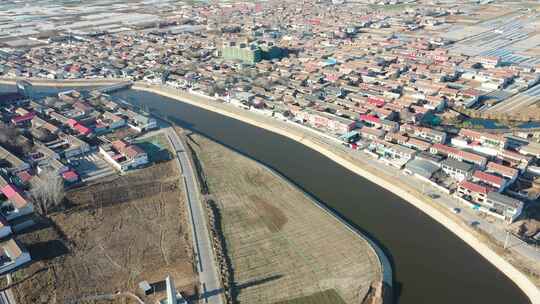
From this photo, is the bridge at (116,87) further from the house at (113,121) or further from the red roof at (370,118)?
the red roof at (370,118)

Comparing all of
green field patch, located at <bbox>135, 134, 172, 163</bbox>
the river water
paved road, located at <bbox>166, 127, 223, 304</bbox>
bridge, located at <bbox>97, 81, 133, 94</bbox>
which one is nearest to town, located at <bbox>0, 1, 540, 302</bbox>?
bridge, located at <bbox>97, 81, 133, 94</bbox>

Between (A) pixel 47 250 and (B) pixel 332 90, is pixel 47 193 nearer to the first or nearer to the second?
(A) pixel 47 250

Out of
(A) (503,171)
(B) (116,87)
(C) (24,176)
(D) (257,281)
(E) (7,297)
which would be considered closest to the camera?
(E) (7,297)

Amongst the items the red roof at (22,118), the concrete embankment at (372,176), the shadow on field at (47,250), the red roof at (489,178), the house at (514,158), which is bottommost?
the shadow on field at (47,250)

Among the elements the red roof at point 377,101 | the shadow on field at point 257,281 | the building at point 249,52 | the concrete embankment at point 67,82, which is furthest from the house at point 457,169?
the concrete embankment at point 67,82

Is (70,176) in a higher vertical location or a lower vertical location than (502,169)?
lower

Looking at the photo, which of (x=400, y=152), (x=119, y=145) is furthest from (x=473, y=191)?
(x=119, y=145)

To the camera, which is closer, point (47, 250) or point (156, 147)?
point (47, 250)

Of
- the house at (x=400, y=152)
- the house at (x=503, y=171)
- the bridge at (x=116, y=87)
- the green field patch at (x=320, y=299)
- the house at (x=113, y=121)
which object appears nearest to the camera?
the green field patch at (x=320, y=299)
